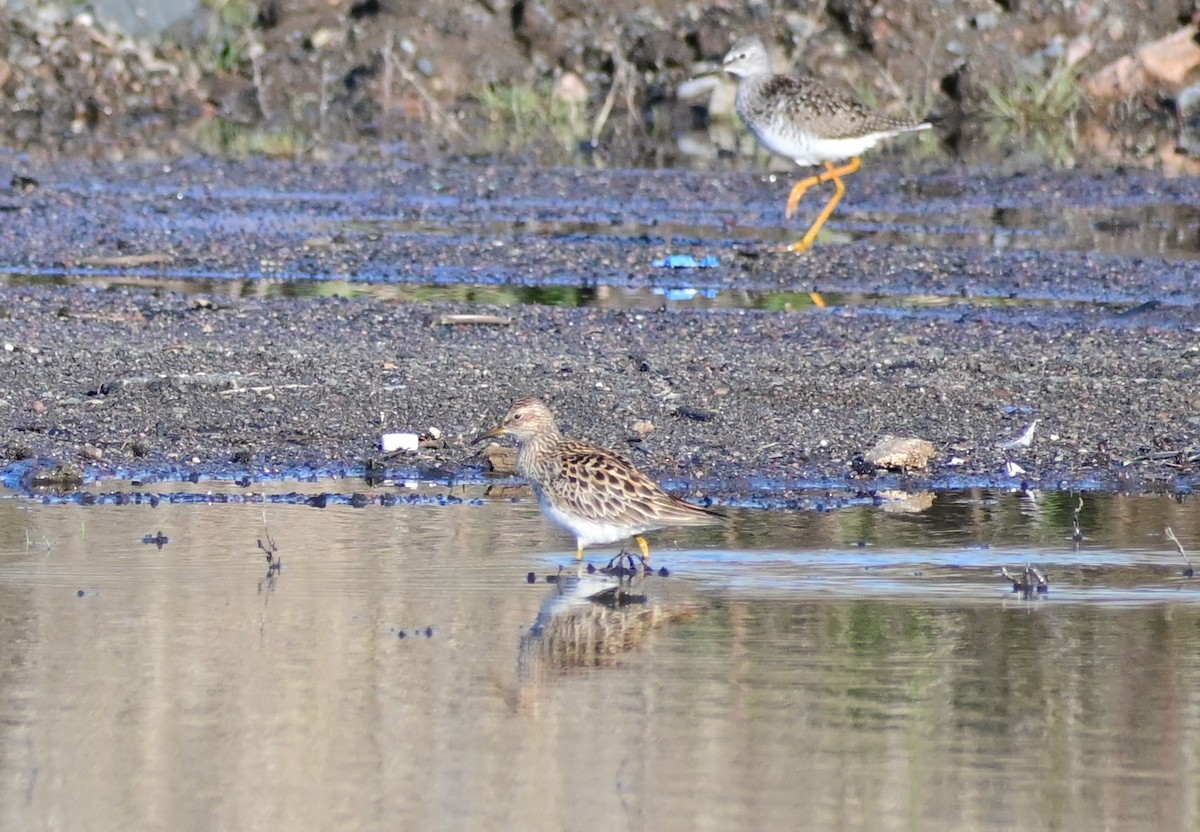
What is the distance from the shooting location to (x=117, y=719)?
6102mm

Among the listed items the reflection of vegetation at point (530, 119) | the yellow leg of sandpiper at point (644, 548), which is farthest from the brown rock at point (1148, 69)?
the yellow leg of sandpiper at point (644, 548)

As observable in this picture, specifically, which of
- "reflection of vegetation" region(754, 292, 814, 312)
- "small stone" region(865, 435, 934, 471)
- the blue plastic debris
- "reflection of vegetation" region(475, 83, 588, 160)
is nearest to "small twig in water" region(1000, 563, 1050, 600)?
"small stone" region(865, 435, 934, 471)

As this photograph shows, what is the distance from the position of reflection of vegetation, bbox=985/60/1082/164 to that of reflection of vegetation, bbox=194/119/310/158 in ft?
24.9

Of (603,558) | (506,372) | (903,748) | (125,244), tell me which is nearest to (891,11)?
(125,244)

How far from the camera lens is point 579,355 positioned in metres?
12.2

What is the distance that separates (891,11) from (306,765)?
25.8 m

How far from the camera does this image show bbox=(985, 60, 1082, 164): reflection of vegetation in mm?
25328

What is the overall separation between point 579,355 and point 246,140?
Answer: 13622 mm

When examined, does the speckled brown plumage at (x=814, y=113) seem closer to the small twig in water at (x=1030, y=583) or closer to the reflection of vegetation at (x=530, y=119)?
the reflection of vegetation at (x=530, y=119)

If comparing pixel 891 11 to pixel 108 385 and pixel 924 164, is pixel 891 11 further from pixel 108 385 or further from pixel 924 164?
pixel 108 385

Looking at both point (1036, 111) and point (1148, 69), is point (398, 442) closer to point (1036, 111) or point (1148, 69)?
point (1036, 111)

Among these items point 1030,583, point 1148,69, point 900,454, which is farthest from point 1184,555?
point 1148,69

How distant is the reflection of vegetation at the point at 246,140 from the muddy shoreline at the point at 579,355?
15.2ft

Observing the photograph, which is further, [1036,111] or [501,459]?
[1036,111]
